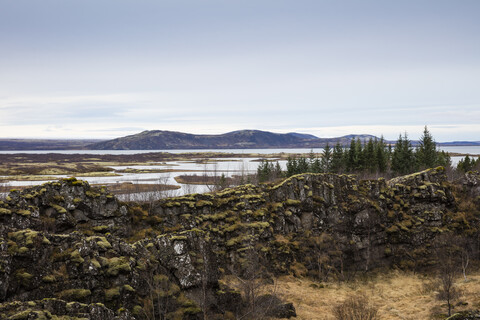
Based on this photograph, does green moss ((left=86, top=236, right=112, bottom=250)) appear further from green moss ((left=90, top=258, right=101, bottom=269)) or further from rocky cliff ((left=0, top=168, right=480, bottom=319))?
green moss ((left=90, top=258, right=101, bottom=269))

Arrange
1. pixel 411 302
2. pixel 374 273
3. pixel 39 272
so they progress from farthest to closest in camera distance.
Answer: pixel 374 273 → pixel 411 302 → pixel 39 272

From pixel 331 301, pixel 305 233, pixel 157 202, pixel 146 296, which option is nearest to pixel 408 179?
pixel 305 233

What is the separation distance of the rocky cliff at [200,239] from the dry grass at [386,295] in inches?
97.9

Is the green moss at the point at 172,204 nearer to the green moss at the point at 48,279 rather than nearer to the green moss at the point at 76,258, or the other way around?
the green moss at the point at 76,258

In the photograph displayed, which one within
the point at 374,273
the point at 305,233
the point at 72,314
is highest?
the point at 72,314

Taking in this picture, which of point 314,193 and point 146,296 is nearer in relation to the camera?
point 146,296

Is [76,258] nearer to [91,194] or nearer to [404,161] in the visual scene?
[91,194]

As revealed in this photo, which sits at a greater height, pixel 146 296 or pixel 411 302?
pixel 146 296

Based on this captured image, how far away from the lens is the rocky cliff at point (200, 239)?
21.4 meters

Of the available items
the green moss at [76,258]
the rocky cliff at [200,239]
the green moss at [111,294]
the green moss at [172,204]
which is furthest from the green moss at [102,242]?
the green moss at [172,204]

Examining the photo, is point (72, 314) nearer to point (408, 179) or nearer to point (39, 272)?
point (39, 272)

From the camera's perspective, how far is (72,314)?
52.3 ft

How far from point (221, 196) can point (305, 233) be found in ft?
38.9

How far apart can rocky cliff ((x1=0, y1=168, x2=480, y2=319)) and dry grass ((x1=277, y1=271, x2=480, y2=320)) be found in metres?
2.49
